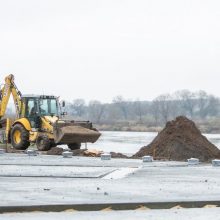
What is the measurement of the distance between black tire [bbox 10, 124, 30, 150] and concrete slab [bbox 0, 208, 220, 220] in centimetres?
2284

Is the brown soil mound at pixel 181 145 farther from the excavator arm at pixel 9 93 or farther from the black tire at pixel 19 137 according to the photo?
the excavator arm at pixel 9 93

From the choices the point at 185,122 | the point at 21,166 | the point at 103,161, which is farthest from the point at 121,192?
the point at 185,122

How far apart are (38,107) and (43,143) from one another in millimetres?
2089

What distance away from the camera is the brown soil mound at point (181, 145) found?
27.5 meters

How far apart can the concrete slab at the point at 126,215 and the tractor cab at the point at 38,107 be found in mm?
22863

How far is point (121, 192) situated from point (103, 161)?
1008 cm

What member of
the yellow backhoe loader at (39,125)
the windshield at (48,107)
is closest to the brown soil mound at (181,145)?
the yellow backhoe loader at (39,125)

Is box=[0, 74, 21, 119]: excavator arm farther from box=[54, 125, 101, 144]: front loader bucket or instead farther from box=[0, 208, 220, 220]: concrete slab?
box=[0, 208, 220, 220]: concrete slab

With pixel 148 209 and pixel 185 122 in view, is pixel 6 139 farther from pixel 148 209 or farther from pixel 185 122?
pixel 148 209

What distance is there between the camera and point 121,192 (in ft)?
42.5

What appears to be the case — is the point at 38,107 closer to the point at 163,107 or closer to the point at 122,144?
the point at 122,144

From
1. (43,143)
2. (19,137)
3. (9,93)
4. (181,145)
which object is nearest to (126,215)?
(181,145)

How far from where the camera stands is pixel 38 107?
3353cm

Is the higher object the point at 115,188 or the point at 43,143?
the point at 43,143
